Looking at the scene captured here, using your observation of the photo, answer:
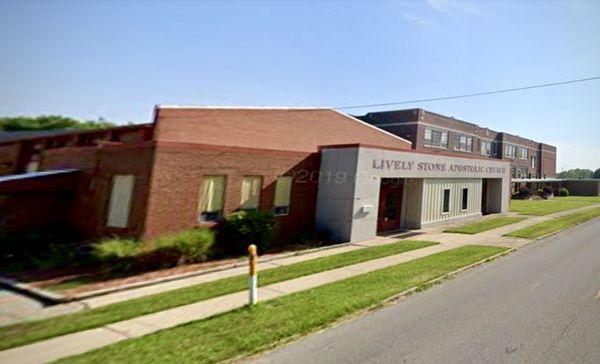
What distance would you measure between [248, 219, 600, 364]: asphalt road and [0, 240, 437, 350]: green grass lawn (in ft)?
10.9

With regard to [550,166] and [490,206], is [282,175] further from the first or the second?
[550,166]

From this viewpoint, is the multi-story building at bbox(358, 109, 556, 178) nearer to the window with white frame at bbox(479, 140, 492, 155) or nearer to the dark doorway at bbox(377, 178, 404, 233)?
the window with white frame at bbox(479, 140, 492, 155)

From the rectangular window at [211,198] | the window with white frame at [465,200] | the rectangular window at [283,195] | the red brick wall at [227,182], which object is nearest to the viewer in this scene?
the red brick wall at [227,182]

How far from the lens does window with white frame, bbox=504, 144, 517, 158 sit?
60.8 m

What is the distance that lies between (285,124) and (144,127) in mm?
7759

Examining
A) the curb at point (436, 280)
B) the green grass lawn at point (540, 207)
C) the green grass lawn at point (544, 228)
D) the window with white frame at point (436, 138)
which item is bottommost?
the curb at point (436, 280)

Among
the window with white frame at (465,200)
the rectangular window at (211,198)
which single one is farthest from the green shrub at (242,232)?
the window with white frame at (465,200)

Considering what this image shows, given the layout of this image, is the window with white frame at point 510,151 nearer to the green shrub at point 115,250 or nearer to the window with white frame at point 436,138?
the window with white frame at point 436,138

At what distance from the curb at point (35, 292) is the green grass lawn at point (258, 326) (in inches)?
151

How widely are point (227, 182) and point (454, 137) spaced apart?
41.1 metres

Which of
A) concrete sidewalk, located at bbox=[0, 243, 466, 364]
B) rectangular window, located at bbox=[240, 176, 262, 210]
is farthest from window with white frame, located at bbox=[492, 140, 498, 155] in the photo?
concrete sidewalk, located at bbox=[0, 243, 466, 364]

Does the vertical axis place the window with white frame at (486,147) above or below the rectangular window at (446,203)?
above

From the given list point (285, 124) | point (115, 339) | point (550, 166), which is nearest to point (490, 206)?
point (285, 124)

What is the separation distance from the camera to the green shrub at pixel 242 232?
13.2 meters
